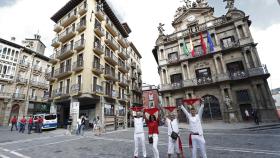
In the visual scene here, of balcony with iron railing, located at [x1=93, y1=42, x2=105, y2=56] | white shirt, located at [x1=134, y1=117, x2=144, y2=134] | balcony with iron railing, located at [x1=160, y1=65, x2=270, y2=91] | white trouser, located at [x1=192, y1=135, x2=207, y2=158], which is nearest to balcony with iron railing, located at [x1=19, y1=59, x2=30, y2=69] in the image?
balcony with iron railing, located at [x1=93, y1=42, x2=105, y2=56]

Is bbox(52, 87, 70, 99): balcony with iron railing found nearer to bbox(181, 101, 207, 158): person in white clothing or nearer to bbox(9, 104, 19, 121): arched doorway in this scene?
bbox(9, 104, 19, 121): arched doorway

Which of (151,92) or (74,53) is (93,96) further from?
(151,92)

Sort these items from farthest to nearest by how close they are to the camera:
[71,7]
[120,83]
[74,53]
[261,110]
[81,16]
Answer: [120,83]
[71,7]
[81,16]
[74,53]
[261,110]

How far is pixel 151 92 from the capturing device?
49.2 meters

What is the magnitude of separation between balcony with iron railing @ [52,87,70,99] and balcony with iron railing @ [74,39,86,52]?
5551 mm

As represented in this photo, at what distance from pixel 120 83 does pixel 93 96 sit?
26.4 feet

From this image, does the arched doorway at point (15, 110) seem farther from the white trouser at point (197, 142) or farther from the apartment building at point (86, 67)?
the white trouser at point (197, 142)

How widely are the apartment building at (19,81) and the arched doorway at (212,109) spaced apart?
25.6 metres

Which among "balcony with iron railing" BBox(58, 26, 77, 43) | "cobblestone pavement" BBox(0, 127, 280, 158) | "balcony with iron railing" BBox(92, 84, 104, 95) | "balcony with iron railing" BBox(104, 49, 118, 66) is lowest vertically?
"cobblestone pavement" BBox(0, 127, 280, 158)

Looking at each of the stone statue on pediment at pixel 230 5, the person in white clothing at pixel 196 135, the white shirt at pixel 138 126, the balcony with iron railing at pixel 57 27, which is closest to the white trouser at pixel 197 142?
the person in white clothing at pixel 196 135

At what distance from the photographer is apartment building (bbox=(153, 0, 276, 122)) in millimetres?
19569

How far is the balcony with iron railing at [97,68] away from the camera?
20198 mm

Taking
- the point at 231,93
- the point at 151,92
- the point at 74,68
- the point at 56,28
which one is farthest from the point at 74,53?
the point at 151,92

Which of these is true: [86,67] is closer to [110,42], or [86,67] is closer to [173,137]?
[110,42]
